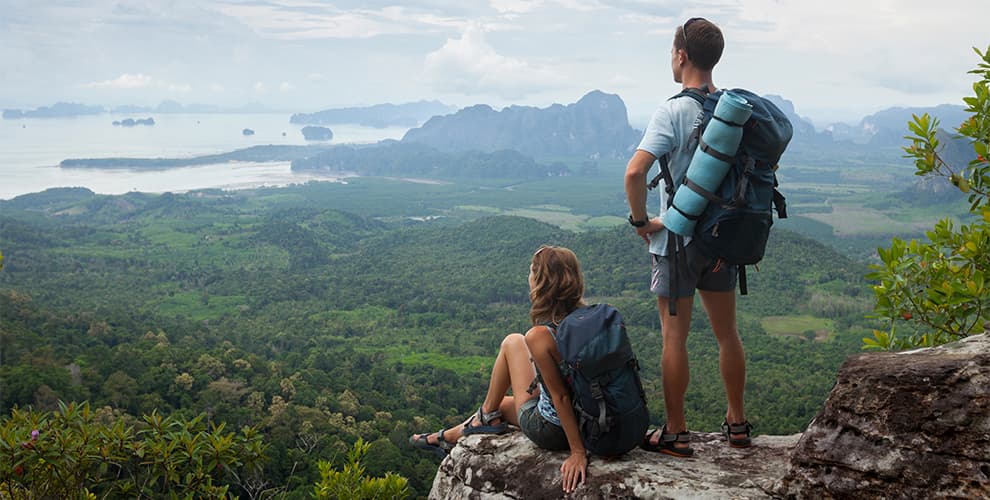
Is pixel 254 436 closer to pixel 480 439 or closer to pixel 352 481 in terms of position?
pixel 352 481

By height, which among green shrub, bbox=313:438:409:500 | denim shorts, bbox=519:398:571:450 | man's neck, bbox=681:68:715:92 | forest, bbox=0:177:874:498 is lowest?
forest, bbox=0:177:874:498

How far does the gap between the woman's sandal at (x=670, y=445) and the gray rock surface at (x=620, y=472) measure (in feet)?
0.13

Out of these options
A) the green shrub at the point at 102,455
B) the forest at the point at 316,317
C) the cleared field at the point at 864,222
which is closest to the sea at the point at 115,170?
the forest at the point at 316,317

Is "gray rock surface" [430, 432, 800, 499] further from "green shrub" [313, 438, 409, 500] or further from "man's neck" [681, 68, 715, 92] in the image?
"man's neck" [681, 68, 715, 92]

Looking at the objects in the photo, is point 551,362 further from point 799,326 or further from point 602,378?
point 799,326

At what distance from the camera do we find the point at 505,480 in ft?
11.7

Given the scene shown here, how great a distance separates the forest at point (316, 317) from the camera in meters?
20.6

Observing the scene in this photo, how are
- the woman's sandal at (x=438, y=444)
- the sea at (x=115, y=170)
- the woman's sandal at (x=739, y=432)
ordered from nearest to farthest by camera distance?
1. the woman's sandal at (x=739, y=432)
2. the woman's sandal at (x=438, y=444)
3. the sea at (x=115, y=170)

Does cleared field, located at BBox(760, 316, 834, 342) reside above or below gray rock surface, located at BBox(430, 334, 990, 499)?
below

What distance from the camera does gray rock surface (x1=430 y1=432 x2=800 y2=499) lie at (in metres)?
3.17

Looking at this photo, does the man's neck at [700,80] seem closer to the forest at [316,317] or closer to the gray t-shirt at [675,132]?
the gray t-shirt at [675,132]

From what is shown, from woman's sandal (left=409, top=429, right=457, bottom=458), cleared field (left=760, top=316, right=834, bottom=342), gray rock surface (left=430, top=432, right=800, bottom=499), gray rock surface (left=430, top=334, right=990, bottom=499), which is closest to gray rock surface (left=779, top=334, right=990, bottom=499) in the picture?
gray rock surface (left=430, top=334, right=990, bottom=499)

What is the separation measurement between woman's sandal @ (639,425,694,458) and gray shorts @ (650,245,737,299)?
2.34 feet

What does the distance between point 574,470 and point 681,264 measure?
109 centimetres
